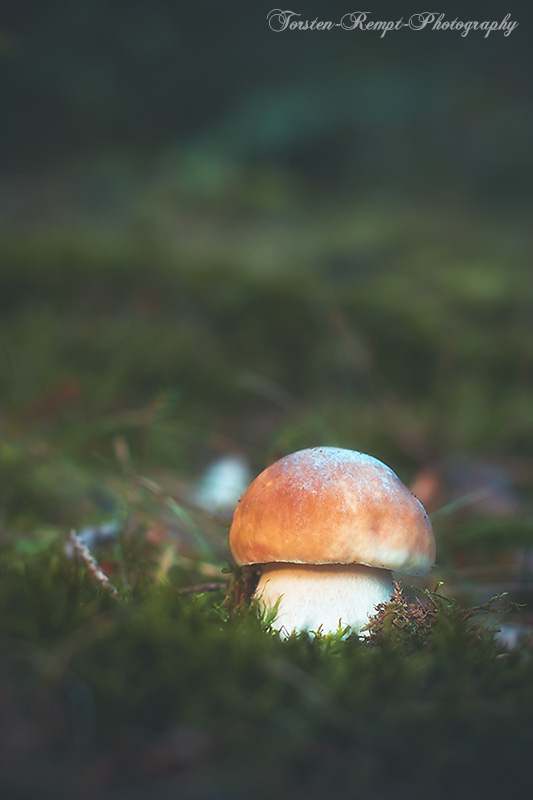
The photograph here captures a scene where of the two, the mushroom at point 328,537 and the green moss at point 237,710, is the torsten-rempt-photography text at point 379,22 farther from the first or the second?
the green moss at point 237,710

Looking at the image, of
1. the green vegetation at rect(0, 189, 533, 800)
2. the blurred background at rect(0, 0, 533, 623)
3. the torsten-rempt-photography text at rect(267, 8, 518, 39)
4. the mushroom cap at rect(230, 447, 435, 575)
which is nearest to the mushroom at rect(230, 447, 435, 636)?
the mushroom cap at rect(230, 447, 435, 575)

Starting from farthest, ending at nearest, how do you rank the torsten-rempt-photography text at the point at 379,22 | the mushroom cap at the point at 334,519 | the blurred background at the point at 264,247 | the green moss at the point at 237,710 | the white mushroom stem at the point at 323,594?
the torsten-rempt-photography text at the point at 379,22 → the blurred background at the point at 264,247 → the white mushroom stem at the point at 323,594 → the mushroom cap at the point at 334,519 → the green moss at the point at 237,710

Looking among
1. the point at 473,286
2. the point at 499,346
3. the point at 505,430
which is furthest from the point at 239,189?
the point at 505,430

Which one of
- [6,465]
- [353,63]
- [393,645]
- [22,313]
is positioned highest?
[353,63]

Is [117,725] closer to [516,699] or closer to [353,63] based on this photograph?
[516,699]

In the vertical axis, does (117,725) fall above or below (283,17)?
below

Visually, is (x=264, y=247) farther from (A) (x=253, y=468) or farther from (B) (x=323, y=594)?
(B) (x=323, y=594)

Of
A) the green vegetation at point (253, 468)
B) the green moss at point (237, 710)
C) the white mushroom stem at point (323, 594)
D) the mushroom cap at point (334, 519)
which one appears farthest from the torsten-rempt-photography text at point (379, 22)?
the green moss at point (237, 710)

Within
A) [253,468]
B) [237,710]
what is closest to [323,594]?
[237,710]
